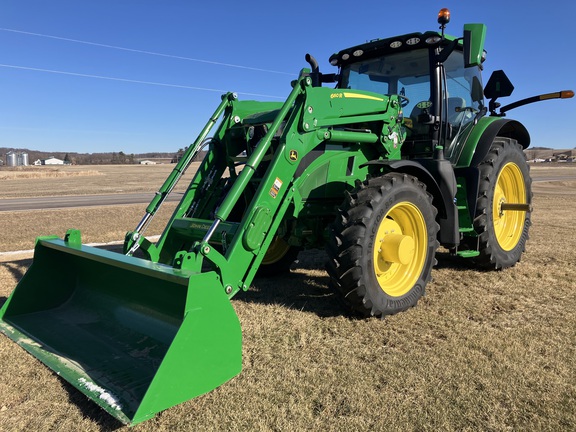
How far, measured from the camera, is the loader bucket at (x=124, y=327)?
277 cm

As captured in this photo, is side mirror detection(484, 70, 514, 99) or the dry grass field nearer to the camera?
the dry grass field

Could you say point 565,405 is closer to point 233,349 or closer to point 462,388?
point 462,388

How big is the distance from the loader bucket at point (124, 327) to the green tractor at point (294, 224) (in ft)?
0.04

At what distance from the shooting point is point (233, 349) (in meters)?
3.04

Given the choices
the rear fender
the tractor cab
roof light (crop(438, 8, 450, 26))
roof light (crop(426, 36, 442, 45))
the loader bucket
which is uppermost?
roof light (crop(438, 8, 450, 26))

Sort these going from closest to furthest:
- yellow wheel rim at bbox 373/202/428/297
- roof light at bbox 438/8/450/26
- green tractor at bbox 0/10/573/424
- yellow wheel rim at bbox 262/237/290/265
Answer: green tractor at bbox 0/10/573/424 < yellow wheel rim at bbox 373/202/428/297 < roof light at bbox 438/8/450/26 < yellow wheel rim at bbox 262/237/290/265

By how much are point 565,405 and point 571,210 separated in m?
11.8

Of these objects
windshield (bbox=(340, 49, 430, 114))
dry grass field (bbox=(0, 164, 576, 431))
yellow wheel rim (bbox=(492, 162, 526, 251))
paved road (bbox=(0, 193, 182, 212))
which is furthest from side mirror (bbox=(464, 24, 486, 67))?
paved road (bbox=(0, 193, 182, 212))

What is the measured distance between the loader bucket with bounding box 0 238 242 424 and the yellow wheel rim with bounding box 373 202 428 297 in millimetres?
1847

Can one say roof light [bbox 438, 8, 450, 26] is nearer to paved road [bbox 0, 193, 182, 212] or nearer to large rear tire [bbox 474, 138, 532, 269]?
large rear tire [bbox 474, 138, 532, 269]

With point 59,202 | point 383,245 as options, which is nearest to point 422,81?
point 383,245

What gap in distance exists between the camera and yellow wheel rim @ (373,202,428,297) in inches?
174

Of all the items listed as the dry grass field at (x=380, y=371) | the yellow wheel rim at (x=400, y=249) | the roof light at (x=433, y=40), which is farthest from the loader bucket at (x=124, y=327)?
the roof light at (x=433, y=40)

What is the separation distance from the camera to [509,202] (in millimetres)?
6777
